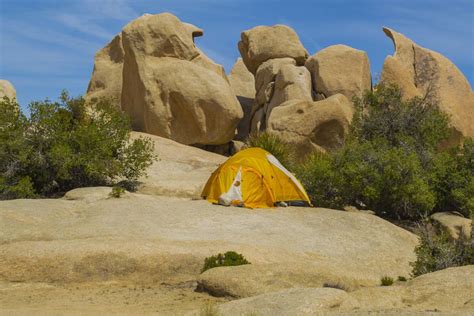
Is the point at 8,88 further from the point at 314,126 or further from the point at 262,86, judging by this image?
the point at 314,126

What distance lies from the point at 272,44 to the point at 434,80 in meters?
11.2

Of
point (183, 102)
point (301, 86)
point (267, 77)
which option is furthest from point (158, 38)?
point (301, 86)

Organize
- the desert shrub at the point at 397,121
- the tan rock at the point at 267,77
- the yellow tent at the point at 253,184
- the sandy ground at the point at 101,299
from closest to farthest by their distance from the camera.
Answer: the sandy ground at the point at 101,299 → the yellow tent at the point at 253,184 → the desert shrub at the point at 397,121 → the tan rock at the point at 267,77

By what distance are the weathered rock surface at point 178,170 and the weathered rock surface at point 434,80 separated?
14.0 m

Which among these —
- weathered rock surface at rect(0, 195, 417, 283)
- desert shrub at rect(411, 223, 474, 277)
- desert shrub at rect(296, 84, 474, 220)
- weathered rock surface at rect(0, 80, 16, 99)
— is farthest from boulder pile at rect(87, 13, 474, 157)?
desert shrub at rect(411, 223, 474, 277)

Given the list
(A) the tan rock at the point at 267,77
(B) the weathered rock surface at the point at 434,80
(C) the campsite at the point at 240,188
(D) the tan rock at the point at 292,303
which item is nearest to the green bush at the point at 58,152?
(C) the campsite at the point at 240,188

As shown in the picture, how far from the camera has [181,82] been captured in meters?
39.6

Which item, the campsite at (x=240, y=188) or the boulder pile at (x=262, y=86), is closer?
the campsite at (x=240, y=188)

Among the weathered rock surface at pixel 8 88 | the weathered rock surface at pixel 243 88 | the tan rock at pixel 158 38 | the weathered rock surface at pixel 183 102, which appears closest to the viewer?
the weathered rock surface at pixel 183 102

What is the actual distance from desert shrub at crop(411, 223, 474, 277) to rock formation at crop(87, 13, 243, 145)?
25.1 metres

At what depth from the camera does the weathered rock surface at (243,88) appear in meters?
46.4

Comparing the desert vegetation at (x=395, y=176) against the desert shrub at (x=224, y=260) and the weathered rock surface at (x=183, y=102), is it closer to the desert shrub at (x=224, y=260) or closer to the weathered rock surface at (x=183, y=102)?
the desert shrub at (x=224, y=260)

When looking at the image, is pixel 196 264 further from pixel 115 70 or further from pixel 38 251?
pixel 115 70

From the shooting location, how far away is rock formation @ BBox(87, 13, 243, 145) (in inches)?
1559
